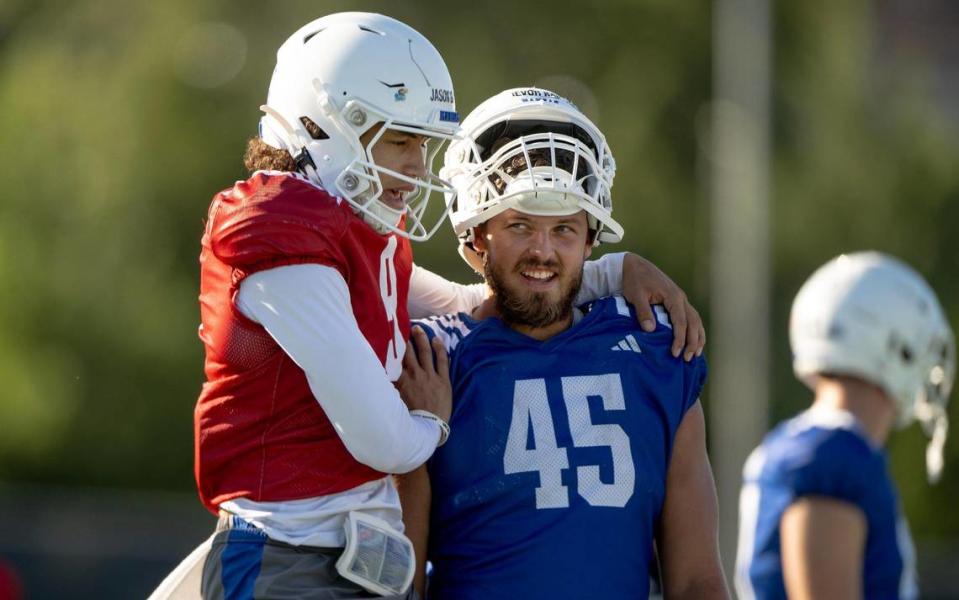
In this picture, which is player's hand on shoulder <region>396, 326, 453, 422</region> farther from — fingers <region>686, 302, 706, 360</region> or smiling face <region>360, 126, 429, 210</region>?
fingers <region>686, 302, 706, 360</region>

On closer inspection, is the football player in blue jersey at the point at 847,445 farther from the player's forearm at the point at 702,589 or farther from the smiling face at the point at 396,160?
the smiling face at the point at 396,160

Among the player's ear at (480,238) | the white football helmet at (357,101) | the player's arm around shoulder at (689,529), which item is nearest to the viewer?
the white football helmet at (357,101)

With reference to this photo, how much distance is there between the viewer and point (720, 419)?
13312 millimetres

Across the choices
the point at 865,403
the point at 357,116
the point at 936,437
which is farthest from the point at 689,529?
the point at 357,116

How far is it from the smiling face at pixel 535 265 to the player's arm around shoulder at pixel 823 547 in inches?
51.3

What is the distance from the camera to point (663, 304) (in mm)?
4215

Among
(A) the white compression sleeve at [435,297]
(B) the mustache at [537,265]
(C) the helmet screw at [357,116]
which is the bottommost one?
(A) the white compression sleeve at [435,297]

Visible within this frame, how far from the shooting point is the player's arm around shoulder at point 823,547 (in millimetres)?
2805

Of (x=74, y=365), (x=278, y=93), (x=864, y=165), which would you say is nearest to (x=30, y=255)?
(x=74, y=365)

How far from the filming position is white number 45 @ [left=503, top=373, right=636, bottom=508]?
12.8ft

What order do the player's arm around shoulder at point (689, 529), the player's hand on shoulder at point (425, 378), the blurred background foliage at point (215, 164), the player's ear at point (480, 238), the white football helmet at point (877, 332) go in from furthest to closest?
1. the blurred background foliage at point (215, 164)
2. the player's ear at point (480, 238)
3. the player's arm around shoulder at point (689, 529)
4. the player's hand on shoulder at point (425, 378)
5. the white football helmet at point (877, 332)

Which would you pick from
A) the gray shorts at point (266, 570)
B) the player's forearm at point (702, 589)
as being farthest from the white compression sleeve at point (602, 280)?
the gray shorts at point (266, 570)

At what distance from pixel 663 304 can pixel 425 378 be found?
0.72 m

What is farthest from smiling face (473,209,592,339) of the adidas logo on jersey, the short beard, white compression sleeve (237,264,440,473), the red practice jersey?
white compression sleeve (237,264,440,473)
